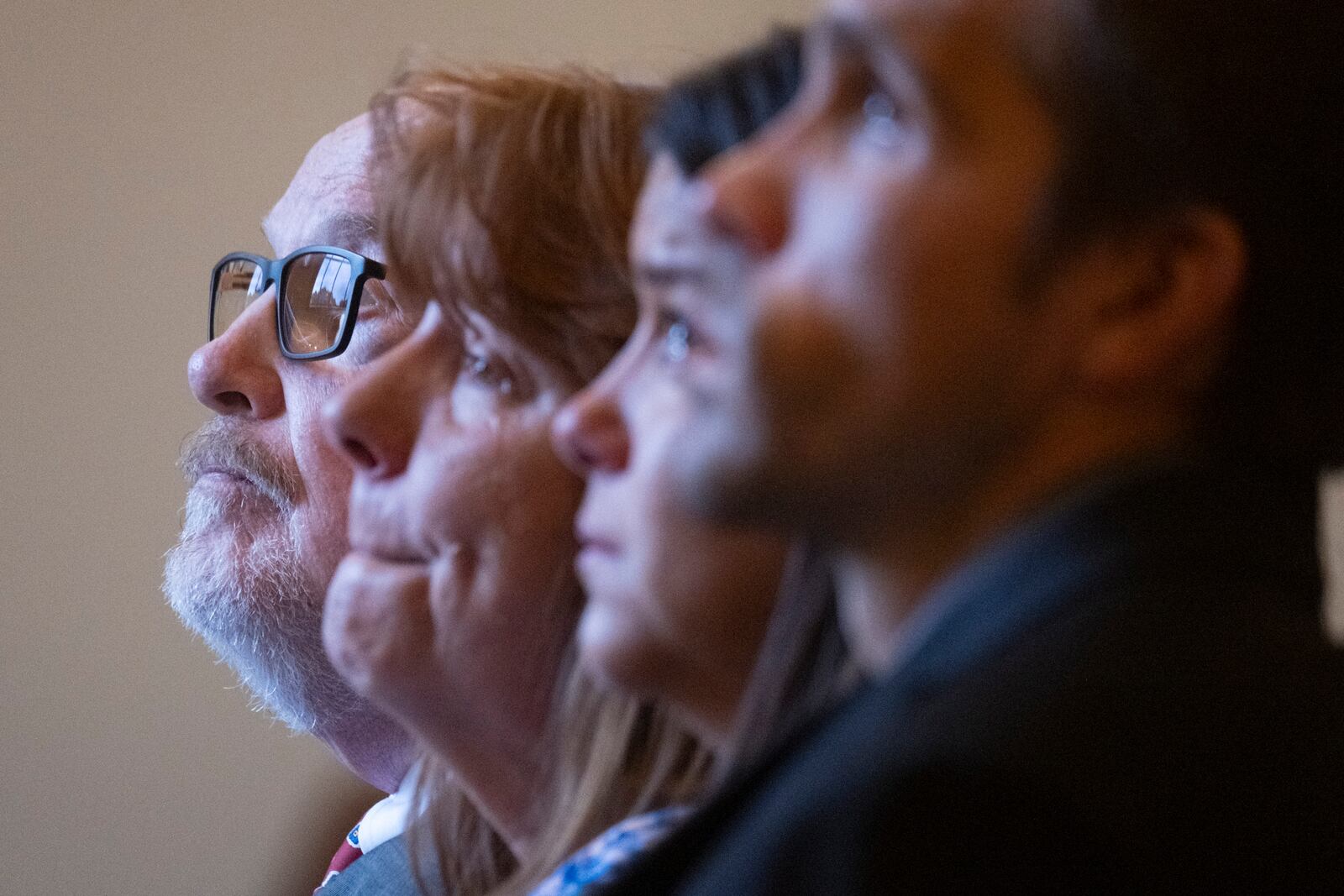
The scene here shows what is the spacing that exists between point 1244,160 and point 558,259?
291 millimetres

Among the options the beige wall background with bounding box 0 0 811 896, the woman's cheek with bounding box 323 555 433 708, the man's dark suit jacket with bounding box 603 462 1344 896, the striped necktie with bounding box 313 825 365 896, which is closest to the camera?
the man's dark suit jacket with bounding box 603 462 1344 896

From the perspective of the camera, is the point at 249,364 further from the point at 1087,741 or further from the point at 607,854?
the point at 1087,741

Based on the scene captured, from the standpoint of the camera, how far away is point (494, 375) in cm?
55

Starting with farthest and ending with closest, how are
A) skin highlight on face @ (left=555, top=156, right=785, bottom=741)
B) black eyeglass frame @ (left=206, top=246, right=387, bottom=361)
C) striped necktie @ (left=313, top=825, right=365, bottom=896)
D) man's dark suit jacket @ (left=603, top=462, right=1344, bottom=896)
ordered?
striped necktie @ (left=313, top=825, right=365, bottom=896), black eyeglass frame @ (left=206, top=246, right=387, bottom=361), skin highlight on face @ (left=555, top=156, right=785, bottom=741), man's dark suit jacket @ (left=603, top=462, right=1344, bottom=896)

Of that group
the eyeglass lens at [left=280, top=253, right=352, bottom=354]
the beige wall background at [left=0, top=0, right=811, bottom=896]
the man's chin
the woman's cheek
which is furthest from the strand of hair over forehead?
the beige wall background at [left=0, top=0, right=811, bottom=896]

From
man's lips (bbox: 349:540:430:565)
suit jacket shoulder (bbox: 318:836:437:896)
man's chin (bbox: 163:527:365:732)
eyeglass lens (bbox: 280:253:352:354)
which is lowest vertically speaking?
suit jacket shoulder (bbox: 318:836:437:896)

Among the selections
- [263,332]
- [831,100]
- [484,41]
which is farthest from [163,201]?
[831,100]

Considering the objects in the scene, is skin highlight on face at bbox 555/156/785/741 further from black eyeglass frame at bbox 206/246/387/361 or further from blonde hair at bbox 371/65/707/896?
black eyeglass frame at bbox 206/246/387/361

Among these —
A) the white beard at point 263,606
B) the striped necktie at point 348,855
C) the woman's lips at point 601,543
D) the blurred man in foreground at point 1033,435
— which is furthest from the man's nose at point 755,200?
the striped necktie at point 348,855

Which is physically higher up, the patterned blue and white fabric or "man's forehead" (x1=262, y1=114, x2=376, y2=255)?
"man's forehead" (x1=262, y1=114, x2=376, y2=255)

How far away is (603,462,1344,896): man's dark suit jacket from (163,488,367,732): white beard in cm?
58

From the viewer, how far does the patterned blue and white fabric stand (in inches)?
17.5

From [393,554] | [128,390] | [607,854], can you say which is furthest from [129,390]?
[607,854]

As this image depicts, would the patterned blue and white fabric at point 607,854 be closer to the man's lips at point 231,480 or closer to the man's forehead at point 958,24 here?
the man's forehead at point 958,24
